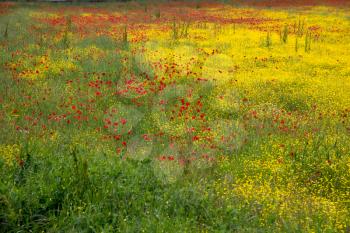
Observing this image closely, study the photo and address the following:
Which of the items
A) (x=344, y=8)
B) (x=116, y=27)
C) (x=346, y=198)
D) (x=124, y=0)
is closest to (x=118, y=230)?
(x=346, y=198)

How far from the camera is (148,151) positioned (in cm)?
661

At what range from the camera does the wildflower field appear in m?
4.88

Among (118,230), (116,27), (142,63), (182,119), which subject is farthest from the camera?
(116,27)

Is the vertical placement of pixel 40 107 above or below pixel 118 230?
above

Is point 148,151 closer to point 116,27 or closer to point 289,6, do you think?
point 116,27

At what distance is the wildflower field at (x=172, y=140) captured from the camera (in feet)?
16.0

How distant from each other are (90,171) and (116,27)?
1565 cm

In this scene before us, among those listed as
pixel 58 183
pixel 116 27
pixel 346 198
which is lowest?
pixel 346 198

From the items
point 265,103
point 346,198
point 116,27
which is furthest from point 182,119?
point 116,27

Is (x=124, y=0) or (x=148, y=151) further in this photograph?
(x=124, y=0)

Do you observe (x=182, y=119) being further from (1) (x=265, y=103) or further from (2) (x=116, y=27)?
(2) (x=116, y=27)

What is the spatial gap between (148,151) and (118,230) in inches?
85.5

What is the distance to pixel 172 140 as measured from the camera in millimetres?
7113

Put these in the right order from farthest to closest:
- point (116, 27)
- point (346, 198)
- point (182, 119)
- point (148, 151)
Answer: point (116, 27)
point (182, 119)
point (148, 151)
point (346, 198)
